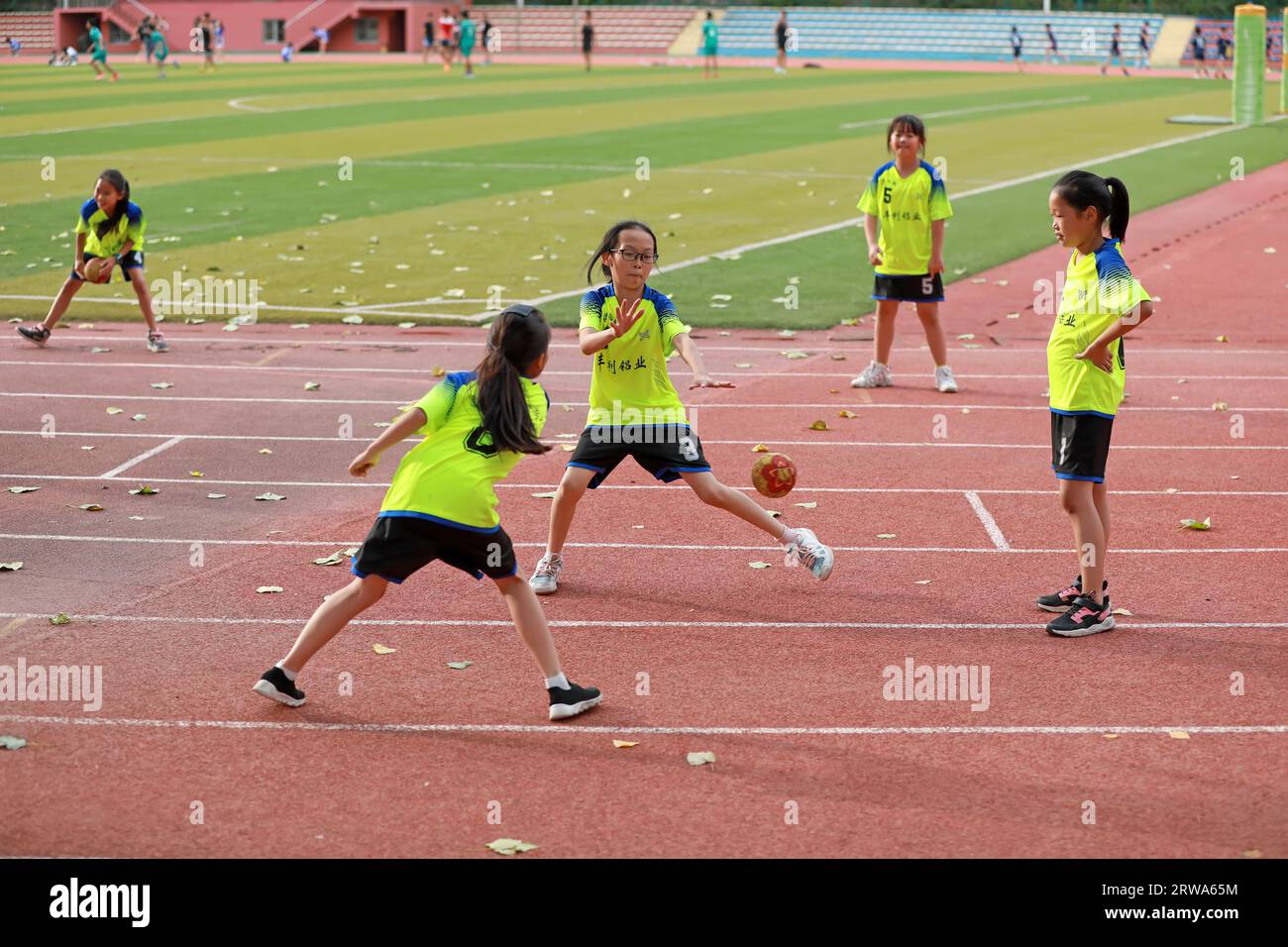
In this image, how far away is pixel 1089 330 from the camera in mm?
7672

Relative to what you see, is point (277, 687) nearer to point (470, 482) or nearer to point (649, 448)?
point (470, 482)

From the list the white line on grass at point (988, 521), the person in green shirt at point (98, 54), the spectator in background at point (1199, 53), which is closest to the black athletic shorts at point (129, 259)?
the white line on grass at point (988, 521)

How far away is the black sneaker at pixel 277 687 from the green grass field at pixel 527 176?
9166 mm

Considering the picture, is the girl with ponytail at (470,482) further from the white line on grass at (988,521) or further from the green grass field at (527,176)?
the green grass field at (527,176)

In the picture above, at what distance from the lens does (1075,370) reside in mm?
7676

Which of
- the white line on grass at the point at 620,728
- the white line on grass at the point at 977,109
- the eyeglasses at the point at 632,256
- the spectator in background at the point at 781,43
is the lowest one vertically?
the white line on grass at the point at 620,728

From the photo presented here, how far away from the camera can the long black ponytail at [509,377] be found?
6574 millimetres

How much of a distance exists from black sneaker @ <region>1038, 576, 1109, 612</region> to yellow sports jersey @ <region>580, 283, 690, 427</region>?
2.06 meters

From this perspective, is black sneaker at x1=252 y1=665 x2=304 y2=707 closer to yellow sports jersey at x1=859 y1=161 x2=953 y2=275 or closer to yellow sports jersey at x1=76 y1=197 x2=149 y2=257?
yellow sports jersey at x1=859 y1=161 x2=953 y2=275

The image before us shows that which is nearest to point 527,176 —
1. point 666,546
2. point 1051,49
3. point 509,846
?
point 666,546

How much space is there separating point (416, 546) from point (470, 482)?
35 cm

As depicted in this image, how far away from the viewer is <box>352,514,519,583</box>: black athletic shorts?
262 inches
